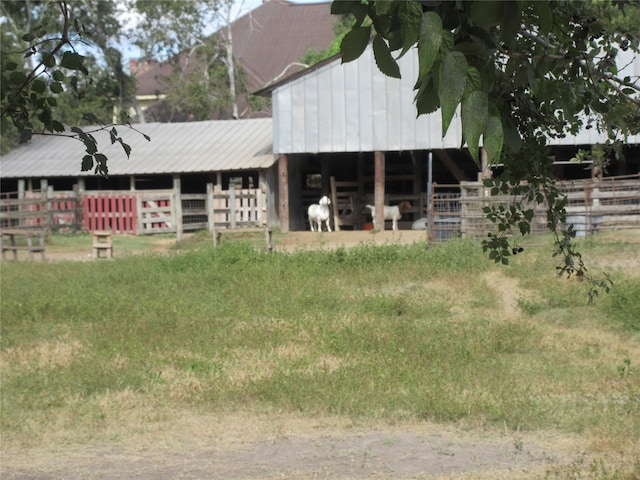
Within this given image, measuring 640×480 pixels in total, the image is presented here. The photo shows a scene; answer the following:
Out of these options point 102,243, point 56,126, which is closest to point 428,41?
point 56,126

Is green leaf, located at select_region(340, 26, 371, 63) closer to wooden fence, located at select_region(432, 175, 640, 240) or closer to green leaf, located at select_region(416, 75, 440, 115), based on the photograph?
green leaf, located at select_region(416, 75, 440, 115)

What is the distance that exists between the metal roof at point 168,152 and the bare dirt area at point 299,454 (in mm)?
21268

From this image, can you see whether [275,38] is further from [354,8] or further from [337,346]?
[354,8]

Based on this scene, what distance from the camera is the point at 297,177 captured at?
31.5 metres

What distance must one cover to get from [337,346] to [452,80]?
912 cm

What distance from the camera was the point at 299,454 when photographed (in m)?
7.48

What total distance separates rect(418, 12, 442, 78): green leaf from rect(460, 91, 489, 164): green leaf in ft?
0.40

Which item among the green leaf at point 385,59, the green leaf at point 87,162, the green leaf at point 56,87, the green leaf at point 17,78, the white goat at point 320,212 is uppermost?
the green leaf at point 17,78

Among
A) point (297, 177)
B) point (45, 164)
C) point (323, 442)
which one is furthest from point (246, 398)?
point (45, 164)

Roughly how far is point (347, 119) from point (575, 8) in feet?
74.5

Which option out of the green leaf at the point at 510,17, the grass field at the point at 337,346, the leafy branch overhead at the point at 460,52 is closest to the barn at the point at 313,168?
the grass field at the point at 337,346

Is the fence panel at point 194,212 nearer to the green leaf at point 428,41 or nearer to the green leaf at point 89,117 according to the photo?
the green leaf at point 89,117

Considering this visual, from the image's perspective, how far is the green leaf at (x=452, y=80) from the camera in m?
2.04

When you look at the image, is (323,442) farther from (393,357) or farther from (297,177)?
(297,177)
